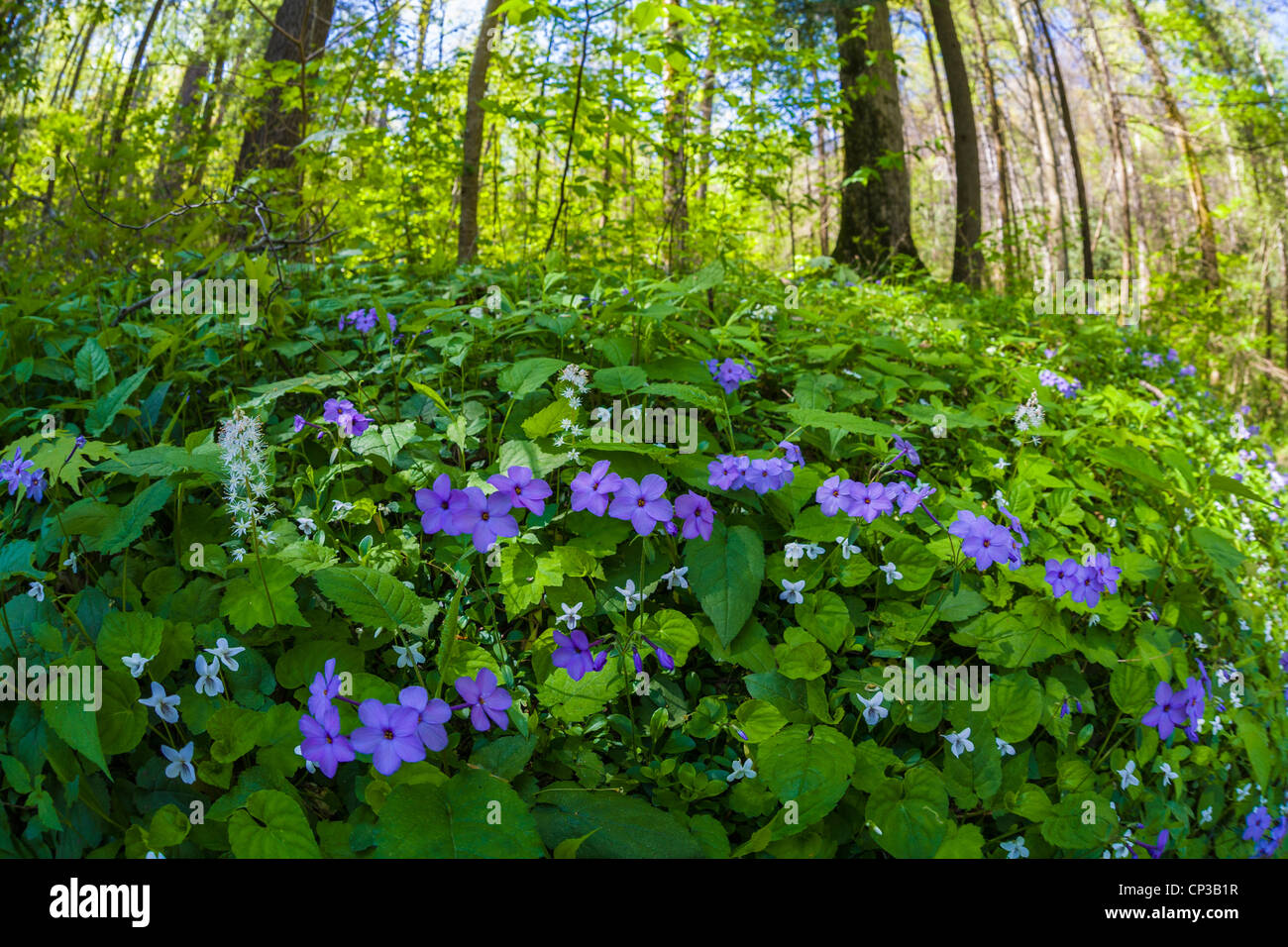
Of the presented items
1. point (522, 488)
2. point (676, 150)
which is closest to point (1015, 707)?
point (522, 488)

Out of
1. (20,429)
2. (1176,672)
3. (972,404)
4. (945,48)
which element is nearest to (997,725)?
(1176,672)

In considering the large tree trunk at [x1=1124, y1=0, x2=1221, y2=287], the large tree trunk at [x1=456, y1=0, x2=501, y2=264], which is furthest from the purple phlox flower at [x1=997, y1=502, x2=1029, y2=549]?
the large tree trunk at [x1=1124, y1=0, x2=1221, y2=287]

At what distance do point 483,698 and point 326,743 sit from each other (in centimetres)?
24

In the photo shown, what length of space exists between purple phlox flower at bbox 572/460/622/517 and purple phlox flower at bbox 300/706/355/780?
0.56 metres

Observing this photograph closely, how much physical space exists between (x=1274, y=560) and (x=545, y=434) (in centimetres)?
287

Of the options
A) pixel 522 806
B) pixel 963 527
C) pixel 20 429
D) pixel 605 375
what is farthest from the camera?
pixel 20 429

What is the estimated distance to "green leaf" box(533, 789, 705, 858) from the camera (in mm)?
1156

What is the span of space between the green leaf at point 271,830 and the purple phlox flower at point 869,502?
3.78 feet

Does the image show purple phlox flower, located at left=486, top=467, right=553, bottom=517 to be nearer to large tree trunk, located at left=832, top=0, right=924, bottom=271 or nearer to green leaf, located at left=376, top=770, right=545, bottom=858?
green leaf, located at left=376, top=770, right=545, bottom=858

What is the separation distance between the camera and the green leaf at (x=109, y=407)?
72.6 inches

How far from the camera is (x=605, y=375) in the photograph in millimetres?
1936

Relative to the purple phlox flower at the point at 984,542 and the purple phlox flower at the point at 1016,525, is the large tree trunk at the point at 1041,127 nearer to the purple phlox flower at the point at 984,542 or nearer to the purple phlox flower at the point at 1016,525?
the purple phlox flower at the point at 1016,525

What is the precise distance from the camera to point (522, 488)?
4.63 feet
